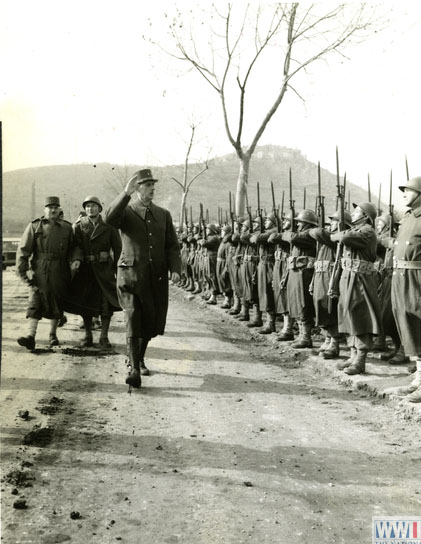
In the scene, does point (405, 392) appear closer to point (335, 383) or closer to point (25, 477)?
point (335, 383)

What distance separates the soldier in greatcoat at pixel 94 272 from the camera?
9.08 meters

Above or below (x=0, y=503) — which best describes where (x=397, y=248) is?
above

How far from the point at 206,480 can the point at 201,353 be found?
4651 mm

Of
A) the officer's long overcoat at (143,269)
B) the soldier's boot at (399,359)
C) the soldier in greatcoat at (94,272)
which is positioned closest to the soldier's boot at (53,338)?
the soldier in greatcoat at (94,272)

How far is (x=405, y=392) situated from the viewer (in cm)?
623

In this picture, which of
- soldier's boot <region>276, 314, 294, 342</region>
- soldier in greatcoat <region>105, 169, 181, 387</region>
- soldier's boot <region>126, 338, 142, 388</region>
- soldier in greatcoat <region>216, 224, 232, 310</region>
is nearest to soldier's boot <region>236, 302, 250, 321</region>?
soldier in greatcoat <region>216, 224, 232, 310</region>

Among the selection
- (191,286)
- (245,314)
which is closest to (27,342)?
(245,314)

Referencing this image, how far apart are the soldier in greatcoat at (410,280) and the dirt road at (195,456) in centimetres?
65

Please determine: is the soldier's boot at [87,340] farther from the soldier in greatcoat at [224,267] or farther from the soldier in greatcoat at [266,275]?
the soldier in greatcoat at [224,267]

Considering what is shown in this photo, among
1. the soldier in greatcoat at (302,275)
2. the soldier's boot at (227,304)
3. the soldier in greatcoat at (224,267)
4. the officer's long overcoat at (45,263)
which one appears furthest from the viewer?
the soldier's boot at (227,304)

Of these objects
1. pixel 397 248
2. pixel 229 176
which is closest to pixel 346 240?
pixel 397 248

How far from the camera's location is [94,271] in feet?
30.0

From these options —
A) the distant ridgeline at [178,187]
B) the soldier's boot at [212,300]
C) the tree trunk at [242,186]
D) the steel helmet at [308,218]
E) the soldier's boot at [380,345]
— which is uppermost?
the distant ridgeline at [178,187]

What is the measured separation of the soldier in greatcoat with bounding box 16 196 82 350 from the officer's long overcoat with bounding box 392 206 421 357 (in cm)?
454
